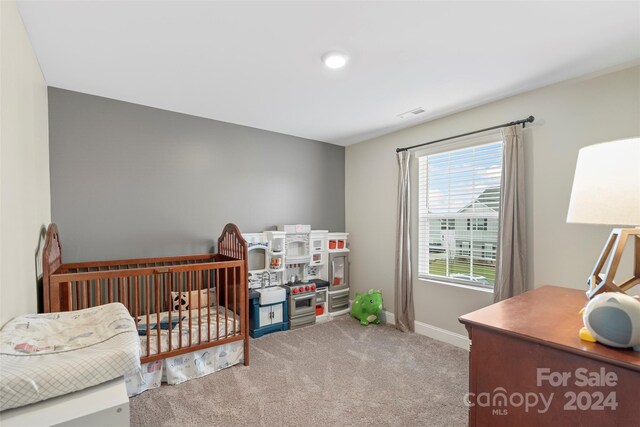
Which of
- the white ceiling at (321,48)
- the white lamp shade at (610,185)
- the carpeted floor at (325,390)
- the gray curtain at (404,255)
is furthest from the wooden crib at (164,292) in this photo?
the white lamp shade at (610,185)

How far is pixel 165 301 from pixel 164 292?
9 cm

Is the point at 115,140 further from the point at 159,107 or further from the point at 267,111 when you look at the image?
the point at 267,111

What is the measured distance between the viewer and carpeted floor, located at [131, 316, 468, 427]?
1845 mm

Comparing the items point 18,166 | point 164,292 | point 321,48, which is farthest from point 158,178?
point 321,48

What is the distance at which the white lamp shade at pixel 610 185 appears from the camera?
1047 millimetres

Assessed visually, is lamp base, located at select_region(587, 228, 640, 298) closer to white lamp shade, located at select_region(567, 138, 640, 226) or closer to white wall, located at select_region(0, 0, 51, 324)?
white lamp shade, located at select_region(567, 138, 640, 226)

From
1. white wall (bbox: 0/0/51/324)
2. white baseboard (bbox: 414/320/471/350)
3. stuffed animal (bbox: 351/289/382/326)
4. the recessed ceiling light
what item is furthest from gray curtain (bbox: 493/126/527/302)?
white wall (bbox: 0/0/51/324)

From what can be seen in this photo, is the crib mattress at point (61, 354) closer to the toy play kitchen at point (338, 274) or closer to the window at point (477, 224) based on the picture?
the toy play kitchen at point (338, 274)

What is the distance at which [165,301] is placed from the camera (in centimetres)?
285

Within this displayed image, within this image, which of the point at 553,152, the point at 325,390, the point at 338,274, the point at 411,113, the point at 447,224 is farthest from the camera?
the point at 338,274

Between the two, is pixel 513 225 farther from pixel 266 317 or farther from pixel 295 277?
pixel 266 317

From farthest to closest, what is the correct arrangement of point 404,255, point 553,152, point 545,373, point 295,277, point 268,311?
point 295,277, point 404,255, point 268,311, point 553,152, point 545,373

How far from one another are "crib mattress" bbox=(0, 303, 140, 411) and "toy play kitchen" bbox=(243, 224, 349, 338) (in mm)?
1820

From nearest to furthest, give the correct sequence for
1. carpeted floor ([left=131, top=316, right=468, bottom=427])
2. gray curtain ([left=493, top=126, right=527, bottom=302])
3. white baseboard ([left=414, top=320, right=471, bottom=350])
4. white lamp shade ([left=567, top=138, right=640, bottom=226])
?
white lamp shade ([left=567, top=138, right=640, bottom=226]), carpeted floor ([left=131, top=316, right=468, bottom=427]), gray curtain ([left=493, top=126, right=527, bottom=302]), white baseboard ([left=414, top=320, right=471, bottom=350])
